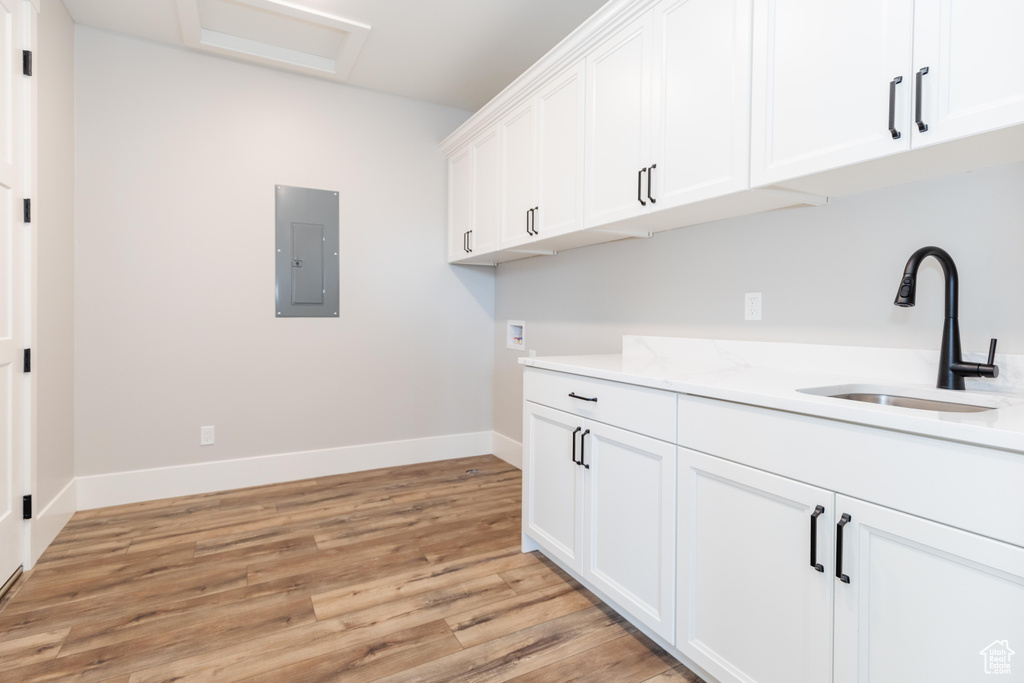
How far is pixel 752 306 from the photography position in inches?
79.4

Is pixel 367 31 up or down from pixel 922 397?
up

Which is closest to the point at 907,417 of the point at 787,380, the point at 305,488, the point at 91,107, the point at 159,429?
the point at 787,380

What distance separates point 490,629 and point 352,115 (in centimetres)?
318

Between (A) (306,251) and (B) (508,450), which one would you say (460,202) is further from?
(B) (508,450)

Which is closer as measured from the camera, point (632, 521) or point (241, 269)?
point (632, 521)

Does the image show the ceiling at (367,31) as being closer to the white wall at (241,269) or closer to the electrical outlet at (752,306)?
the white wall at (241,269)

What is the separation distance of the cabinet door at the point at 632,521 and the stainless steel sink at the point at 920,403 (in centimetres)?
57

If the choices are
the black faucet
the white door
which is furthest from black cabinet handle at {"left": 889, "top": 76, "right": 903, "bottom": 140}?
the white door

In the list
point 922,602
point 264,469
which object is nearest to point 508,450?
point 264,469

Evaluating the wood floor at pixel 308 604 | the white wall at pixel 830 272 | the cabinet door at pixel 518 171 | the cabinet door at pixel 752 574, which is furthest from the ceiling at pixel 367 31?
the wood floor at pixel 308 604

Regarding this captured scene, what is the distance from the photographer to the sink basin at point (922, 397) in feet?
4.19

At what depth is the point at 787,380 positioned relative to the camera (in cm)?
158

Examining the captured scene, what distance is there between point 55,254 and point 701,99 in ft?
9.62

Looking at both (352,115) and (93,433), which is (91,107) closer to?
(352,115)
